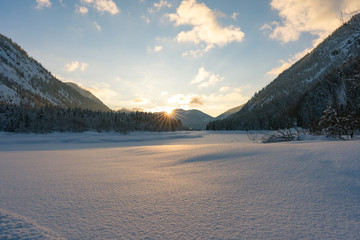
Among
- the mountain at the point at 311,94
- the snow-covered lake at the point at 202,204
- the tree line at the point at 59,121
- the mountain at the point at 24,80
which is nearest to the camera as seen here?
the snow-covered lake at the point at 202,204

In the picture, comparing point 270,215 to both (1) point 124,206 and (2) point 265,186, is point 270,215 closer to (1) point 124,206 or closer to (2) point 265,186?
(2) point 265,186

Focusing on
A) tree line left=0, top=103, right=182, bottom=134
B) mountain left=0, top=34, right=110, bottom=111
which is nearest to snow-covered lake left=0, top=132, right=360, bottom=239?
tree line left=0, top=103, right=182, bottom=134

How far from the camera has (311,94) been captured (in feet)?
207

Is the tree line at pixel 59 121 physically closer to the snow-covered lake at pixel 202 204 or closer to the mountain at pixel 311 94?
the mountain at pixel 311 94

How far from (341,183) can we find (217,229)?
1.90 m

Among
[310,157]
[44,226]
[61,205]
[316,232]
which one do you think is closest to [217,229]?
[316,232]

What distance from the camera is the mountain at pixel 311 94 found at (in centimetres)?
1140

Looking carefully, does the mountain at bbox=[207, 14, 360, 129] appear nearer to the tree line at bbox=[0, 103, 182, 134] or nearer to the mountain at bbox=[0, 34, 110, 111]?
the tree line at bbox=[0, 103, 182, 134]

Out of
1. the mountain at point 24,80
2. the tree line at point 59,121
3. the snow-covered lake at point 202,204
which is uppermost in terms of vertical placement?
the mountain at point 24,80

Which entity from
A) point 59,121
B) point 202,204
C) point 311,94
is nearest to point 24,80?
point 59,121

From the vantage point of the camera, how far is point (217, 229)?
1.38 m

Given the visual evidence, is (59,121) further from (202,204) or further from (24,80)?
(24,80)

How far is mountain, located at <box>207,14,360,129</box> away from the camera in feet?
37.4

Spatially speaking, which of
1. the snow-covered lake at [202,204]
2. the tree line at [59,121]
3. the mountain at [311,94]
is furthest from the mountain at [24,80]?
the snow-covered lake at [202,204]
